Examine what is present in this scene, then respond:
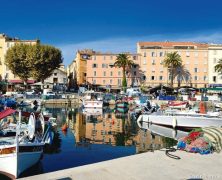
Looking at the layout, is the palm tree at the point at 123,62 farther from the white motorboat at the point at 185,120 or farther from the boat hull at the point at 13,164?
the boat hull at the point at 13,164

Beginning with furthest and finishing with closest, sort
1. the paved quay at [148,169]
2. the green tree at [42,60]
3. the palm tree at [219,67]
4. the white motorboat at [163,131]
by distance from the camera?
the palm tree at [219,67], the green tree at [42,60], the white motorboat at [163,131], the paved quay at [148,169]

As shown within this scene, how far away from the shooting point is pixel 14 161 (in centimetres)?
1528

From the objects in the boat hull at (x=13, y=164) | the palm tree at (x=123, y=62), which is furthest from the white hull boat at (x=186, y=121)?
the palm tree at (x=123, y=62)

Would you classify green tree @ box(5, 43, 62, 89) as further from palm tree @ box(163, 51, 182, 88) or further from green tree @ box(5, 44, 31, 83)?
palm tree @ box(163, 51, 182, 88)

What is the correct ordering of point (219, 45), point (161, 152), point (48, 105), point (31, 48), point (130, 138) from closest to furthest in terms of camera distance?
point (161, 152), point (130, 138), point (48, 105), point (31, 48), point (219, 45)

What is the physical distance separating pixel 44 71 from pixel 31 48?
6.27 meters

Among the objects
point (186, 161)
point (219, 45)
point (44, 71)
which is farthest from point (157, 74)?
point (186, 161)

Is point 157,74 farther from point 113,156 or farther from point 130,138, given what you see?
point 113,156

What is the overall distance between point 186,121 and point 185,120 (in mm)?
154

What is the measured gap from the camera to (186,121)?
112ft

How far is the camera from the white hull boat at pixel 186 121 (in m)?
32.8

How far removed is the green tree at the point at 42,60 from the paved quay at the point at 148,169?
61378mm

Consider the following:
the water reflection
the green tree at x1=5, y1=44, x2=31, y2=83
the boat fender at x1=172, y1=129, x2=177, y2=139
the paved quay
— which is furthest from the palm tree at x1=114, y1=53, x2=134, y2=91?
the paved quay

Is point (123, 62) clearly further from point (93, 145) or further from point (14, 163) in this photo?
point (14, 163)
